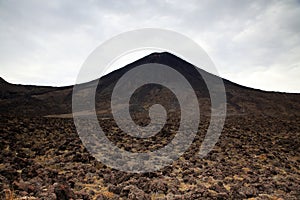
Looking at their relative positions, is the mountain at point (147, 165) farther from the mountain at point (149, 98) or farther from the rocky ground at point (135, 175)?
the mountain at point (149, 98)

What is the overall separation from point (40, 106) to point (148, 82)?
905 inches

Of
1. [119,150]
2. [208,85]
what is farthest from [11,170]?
[208,85]

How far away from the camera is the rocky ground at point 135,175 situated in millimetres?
6020

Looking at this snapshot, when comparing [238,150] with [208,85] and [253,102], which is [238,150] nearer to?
[253,102]

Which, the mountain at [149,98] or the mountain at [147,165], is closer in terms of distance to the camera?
the mountain at [147,165]

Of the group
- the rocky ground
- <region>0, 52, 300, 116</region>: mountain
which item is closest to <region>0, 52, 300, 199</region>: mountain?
the rocky ground

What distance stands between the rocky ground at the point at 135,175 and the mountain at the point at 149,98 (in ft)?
86.3

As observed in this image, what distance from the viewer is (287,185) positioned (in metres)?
7.41

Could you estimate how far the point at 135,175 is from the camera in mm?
7621

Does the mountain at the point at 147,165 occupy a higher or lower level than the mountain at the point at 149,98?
lower

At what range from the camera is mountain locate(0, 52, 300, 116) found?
4144 centimetres

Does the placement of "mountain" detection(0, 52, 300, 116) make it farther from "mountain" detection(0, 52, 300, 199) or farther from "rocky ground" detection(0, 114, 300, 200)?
"rocky ground" detection(0, 114, 300, 200)

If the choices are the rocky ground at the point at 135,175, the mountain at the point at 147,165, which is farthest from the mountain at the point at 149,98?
the rocky ground at the point at 135,175

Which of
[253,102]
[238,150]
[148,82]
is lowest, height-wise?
[238,150]
